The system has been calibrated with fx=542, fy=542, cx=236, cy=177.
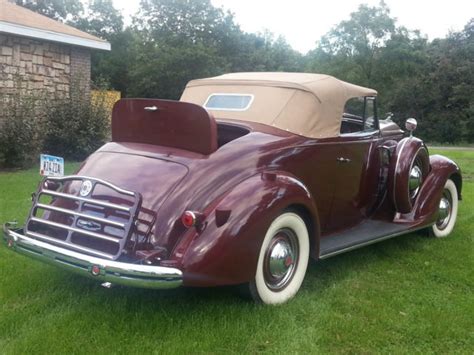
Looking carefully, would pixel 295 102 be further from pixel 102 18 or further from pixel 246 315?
pixel 102 18

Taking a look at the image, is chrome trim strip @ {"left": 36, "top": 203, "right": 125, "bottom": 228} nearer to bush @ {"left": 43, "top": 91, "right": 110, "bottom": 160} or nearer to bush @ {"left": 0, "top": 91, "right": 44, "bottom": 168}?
bush @ {"left": 0, "top": 91, "right": 44, "bottom": 168}

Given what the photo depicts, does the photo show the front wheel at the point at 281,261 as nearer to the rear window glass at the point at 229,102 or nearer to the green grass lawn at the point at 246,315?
the green grass lawn at the point at 246,315

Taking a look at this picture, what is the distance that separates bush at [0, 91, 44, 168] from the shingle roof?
4.18ft

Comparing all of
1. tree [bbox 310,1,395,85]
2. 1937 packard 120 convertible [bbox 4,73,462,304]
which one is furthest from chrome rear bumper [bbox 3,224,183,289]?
tree [bbox 310,1,395,85]

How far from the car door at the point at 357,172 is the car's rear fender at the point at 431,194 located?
465 mm

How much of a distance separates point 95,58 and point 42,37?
24.1 m

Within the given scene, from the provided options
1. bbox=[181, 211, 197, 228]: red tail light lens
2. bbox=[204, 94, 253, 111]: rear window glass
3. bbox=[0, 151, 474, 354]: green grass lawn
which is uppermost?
bbox=[204, 94, 253, 111]: rear window glass

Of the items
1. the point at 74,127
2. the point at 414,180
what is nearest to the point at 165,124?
the point at 414,180

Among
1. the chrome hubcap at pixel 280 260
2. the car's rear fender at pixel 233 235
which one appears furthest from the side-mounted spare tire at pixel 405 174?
the car's rear fender at pixel 233 235

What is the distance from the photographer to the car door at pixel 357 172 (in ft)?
15.5

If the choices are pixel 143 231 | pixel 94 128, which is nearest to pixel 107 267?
pixel 143 231

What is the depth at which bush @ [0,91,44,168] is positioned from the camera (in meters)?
10.6

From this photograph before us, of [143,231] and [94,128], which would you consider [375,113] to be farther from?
[94,128]

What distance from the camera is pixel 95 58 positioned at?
34.4 m
